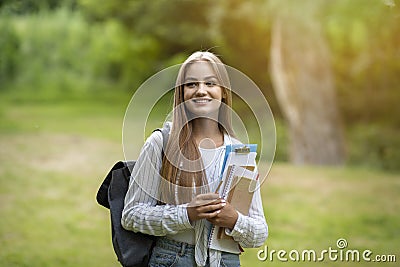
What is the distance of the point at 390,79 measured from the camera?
9.09m

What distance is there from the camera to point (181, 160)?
1564 mm

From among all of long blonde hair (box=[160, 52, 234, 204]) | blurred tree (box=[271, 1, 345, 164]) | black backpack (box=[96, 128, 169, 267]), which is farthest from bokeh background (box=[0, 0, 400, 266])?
long blonde hair (box=[160, 52, 234, 204])

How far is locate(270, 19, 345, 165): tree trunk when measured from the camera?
789 cm

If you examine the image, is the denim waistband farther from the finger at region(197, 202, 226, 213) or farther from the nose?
the nose

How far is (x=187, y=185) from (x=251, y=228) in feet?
0.58

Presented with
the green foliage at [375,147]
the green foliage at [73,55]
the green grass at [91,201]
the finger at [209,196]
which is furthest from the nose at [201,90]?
the green foliage at [73,55]

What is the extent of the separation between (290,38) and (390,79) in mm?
1949

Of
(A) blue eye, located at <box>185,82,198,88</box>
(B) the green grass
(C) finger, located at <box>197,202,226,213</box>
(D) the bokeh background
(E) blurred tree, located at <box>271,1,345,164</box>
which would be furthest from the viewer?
(E) blurred tree, located at <box>271,1,345,164</box>

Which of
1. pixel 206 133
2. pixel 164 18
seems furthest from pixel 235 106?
pixel 206 133

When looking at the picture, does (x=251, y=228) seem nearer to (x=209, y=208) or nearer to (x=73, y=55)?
(x=209, y=208)

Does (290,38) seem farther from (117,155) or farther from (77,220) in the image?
(77,220)

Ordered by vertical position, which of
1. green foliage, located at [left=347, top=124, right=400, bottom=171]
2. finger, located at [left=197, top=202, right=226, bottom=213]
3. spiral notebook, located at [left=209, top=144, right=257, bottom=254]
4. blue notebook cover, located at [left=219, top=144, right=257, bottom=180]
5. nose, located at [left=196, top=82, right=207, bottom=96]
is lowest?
finger, located at [left=197, top=202, right=226, bottom=213]

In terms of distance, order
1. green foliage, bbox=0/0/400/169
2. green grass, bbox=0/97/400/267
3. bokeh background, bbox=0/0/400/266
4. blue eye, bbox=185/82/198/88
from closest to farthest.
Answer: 1. blue eye, bbox=185/82/198/88
2. green grass, bbox=0/97/400/267
3. bokeh background, bbox=0/0/400/266
4. green foliage, bbox=0/0/400/169

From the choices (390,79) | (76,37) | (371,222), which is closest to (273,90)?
(390,79)
